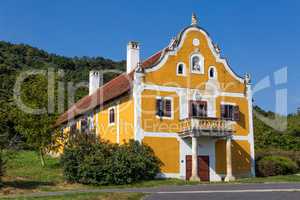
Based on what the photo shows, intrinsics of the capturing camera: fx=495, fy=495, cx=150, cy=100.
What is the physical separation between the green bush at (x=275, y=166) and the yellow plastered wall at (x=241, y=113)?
2712mm

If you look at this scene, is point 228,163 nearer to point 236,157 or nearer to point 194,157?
point 236,157

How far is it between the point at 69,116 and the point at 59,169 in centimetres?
1295

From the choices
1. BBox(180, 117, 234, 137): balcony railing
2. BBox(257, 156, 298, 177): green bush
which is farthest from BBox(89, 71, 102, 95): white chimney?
BBox(257, 156, 298, 177): green bush

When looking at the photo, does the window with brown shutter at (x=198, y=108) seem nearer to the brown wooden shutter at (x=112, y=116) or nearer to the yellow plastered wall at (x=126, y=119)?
the yellow plastered wall at (x=126, y=119)

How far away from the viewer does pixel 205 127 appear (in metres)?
33.3

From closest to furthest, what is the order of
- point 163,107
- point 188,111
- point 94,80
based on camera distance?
1. point 163,107
2. point 188,111
3. point 94,80

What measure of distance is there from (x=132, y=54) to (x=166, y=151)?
33.4 feet

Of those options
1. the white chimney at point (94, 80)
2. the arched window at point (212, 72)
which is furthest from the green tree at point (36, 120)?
the white chimney at point (94, 80)

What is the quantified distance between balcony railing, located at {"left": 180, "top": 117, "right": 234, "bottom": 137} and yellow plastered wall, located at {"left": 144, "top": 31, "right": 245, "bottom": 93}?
3120 mm

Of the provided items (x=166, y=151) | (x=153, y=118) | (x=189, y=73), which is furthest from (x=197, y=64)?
(x=166, y=151)

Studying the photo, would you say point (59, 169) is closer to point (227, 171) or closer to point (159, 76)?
point (159, 76)

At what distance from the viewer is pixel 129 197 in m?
19.7

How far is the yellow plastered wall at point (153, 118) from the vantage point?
33594mm

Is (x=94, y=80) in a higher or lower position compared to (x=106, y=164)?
higher
